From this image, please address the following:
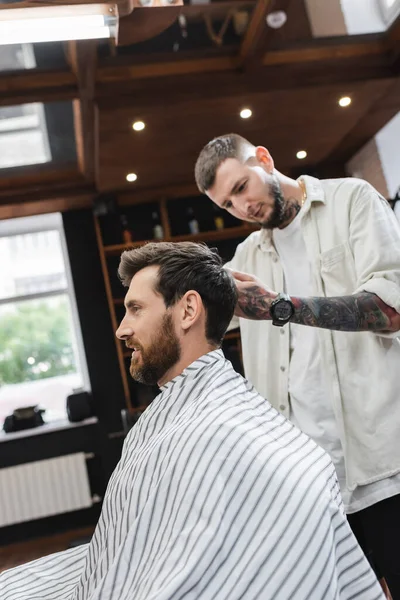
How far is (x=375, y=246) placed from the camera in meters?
1.52

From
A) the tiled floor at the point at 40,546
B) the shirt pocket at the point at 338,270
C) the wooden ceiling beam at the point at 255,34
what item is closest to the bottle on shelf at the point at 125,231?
the wooden ceiling beam at the point at 255,34

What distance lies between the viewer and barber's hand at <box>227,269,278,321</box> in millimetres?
1494

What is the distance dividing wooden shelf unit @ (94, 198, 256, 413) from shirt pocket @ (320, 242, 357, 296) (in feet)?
11.2

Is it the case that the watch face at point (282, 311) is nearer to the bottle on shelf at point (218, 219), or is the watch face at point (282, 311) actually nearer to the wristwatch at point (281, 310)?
the wristwatch at point (281, 310)

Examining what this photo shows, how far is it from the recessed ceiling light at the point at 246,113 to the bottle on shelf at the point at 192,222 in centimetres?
142

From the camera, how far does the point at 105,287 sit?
17.9ft

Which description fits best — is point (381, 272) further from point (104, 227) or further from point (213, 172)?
point (104, 227)

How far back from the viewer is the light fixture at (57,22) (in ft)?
5.17

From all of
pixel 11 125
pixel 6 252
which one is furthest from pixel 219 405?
pixel 6 252

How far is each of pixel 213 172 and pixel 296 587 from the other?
47.9 inches

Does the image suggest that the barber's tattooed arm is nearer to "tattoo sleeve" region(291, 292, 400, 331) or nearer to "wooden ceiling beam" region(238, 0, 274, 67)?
"tattoo sleeve" region(291, 292, 400, 331)

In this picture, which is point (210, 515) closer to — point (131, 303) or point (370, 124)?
point (131, 303)

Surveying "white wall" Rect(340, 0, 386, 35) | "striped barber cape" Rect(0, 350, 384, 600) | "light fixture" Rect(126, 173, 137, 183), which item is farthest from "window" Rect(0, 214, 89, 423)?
"striped barber cape" Rect(0, 350, 384, 600)

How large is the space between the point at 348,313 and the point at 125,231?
4033mm
